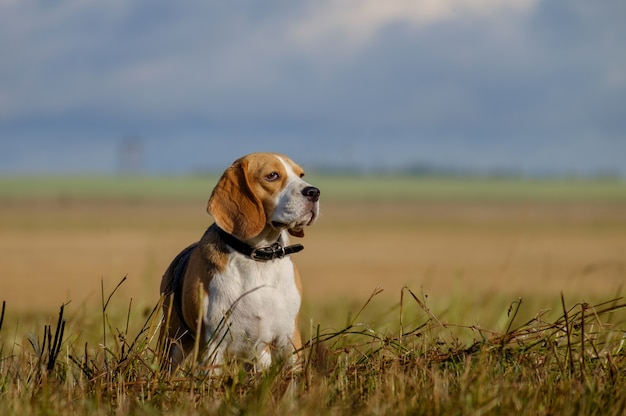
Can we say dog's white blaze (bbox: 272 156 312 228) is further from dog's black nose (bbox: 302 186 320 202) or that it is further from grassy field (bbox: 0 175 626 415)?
grassy field (bbox: 0 175 626 415)

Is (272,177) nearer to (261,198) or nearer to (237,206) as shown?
(261,198)

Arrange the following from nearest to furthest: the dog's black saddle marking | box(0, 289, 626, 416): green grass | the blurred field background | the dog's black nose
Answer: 1. box(0, 289, 626, 416): green grass
2. the dog's black nose
3. the dog's black saddle marking
4. the blurred field background

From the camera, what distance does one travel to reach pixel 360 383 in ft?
16.8

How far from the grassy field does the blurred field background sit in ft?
0.35

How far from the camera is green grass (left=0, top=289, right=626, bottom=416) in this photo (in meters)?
4.57

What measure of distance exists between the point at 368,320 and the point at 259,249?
16.4 ft

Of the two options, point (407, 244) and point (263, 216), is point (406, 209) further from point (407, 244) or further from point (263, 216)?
point (263, 216)

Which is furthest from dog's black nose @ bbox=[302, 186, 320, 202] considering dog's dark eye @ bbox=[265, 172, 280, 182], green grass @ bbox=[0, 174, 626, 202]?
green grass @ bbox=[0, 174, 626, 202]

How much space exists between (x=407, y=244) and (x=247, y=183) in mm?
31799

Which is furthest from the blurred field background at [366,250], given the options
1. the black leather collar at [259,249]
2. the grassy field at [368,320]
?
the black leather collar at [259,249]

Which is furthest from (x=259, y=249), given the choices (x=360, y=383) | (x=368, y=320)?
(x=368, y=320)

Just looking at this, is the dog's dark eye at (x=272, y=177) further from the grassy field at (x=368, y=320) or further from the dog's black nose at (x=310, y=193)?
the grassy field at (x=368, y=320)

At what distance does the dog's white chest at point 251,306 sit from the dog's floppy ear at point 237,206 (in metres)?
0.17

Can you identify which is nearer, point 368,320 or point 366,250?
point 368,320
